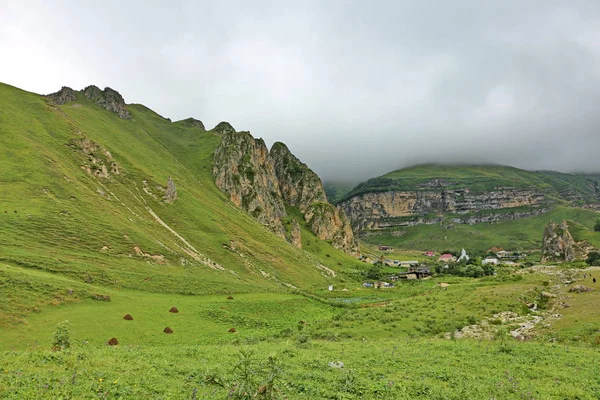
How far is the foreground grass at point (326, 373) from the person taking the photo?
44.3 feet

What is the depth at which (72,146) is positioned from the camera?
99.2 m

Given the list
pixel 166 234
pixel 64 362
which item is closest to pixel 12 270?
pixel 64 362

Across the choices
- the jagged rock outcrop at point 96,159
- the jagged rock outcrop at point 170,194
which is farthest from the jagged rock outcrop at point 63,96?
the jagged rock outcrop at point 170,194

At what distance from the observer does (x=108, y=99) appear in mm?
189750

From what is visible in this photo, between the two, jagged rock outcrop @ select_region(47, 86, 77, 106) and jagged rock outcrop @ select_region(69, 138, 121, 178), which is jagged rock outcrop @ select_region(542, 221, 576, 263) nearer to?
jagged rock outcrop @ select_region(69, 138, 121, 178)

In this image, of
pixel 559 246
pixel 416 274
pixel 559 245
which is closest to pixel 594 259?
pixel 559 246

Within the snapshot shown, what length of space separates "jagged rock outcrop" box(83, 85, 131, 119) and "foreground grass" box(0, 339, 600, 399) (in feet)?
665

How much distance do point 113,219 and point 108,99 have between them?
15041 cm

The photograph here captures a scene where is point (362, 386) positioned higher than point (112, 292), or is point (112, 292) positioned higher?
point (362, 386)

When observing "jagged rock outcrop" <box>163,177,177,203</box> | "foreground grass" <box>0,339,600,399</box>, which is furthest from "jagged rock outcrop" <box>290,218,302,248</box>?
"foreground grass" <box>0,339,600,399</box>

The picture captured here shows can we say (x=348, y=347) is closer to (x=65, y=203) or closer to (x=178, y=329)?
(x=178, y=329)

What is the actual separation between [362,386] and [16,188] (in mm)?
80730

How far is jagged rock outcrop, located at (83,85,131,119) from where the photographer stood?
187500mm

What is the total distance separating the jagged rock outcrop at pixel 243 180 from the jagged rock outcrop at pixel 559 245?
145m
